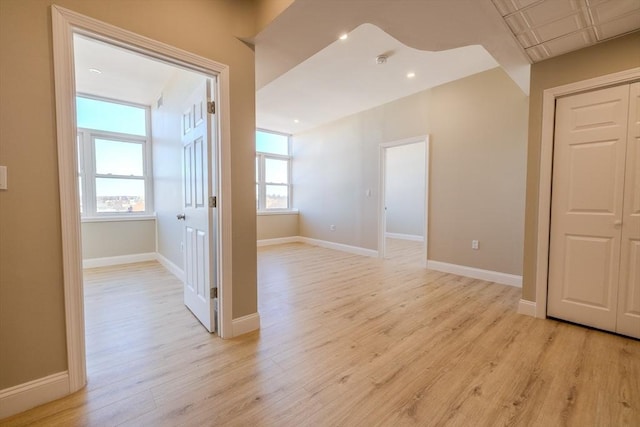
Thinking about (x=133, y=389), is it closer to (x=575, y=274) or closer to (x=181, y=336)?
(x=181, y=336)

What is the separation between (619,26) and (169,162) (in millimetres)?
4937

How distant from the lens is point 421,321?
246cm

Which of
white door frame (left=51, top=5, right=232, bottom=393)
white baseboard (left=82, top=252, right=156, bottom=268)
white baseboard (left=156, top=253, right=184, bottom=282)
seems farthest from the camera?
white baseboard (left=82, top=252, right=156, bottom=268)

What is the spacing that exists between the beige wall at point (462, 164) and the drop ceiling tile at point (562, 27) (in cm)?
142

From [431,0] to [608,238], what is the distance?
2.34 m

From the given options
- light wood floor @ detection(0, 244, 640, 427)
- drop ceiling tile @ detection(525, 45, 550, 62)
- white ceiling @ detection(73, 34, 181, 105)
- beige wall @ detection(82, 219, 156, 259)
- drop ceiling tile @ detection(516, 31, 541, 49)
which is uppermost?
white ceiling @ detection(73, 34, 181, 105)

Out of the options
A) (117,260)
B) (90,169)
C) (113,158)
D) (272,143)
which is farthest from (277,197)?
(90,169)

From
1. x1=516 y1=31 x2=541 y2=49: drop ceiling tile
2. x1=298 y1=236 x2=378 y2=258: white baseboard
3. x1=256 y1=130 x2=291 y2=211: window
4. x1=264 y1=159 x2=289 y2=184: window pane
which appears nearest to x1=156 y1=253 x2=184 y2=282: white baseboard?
x1=256 y1=130 x2=291 y2=211: window

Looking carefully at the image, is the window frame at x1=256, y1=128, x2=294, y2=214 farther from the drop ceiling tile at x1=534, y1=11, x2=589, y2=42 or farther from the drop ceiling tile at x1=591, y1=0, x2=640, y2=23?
the drop ceiling tile at x1=591, y1=0, x2=640, y2=23

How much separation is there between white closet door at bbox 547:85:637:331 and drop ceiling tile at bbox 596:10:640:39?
0.41 meters

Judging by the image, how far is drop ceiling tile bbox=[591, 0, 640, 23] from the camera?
5.65ft

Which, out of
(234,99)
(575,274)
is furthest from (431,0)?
(575,274)

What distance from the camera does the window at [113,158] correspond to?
14.4ft

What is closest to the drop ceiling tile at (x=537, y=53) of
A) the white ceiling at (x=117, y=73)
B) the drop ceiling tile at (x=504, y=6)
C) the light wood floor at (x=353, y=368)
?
the drop ceiling tile at (x=504, y=6)
